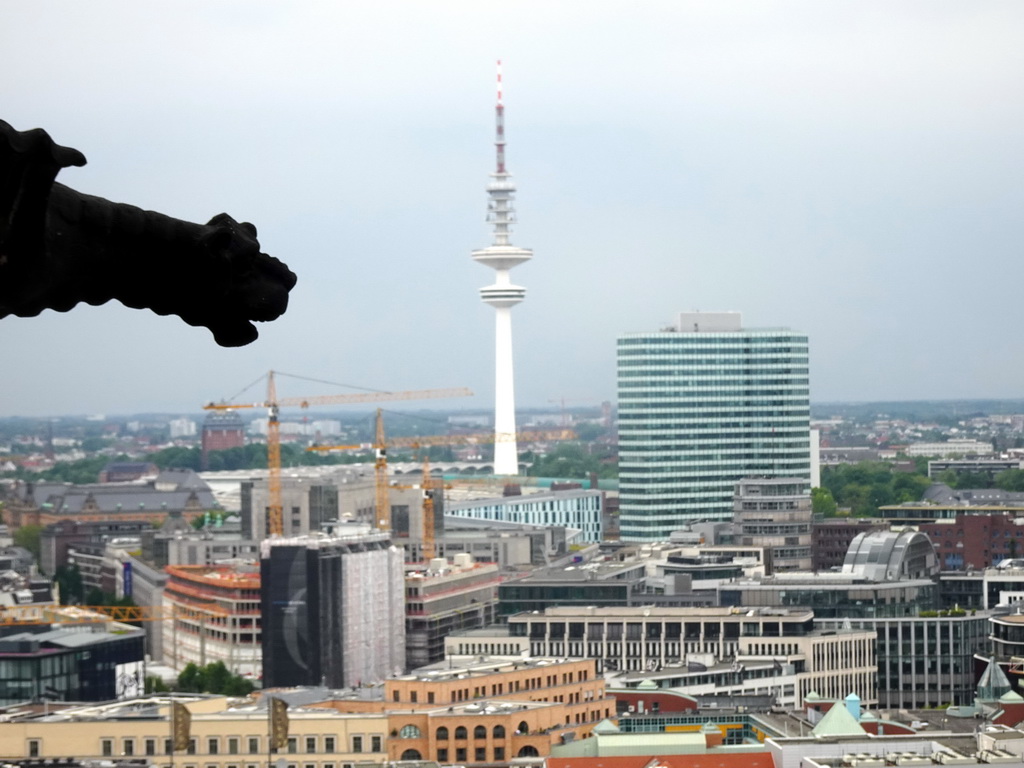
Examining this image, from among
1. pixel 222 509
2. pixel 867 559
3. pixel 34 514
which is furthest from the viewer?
pixel 222 509

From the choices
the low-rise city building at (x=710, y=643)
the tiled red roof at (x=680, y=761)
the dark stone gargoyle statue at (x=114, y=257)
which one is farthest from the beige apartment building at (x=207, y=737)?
the dark stone gargoyle statue at (x=114, y=257)

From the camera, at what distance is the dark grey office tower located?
228 ft

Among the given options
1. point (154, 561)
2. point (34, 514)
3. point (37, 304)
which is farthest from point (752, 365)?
point (37, 304)

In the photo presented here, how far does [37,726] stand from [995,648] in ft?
97.6

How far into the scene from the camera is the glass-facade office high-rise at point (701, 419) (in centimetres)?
11719

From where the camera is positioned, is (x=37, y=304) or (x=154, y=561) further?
(x=154, y=561)

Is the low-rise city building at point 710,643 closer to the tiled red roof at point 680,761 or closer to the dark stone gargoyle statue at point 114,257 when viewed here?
the tiled red roof at point 680,761

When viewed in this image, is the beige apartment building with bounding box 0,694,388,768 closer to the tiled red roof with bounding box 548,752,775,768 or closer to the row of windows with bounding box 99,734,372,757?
the row of windows with bounding box 99,734,372,757

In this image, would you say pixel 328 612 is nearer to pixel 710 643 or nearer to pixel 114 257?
pixel 710 643

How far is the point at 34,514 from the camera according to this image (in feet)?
443

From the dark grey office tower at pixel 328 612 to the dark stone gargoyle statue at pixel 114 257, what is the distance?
64.8 m

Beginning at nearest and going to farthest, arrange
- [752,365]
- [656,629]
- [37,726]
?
[37,726] → [656,629] → [752,365]

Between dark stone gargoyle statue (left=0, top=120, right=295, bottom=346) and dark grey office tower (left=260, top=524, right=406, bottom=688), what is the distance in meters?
64.8

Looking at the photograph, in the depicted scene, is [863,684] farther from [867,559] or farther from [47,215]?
[47,215]
